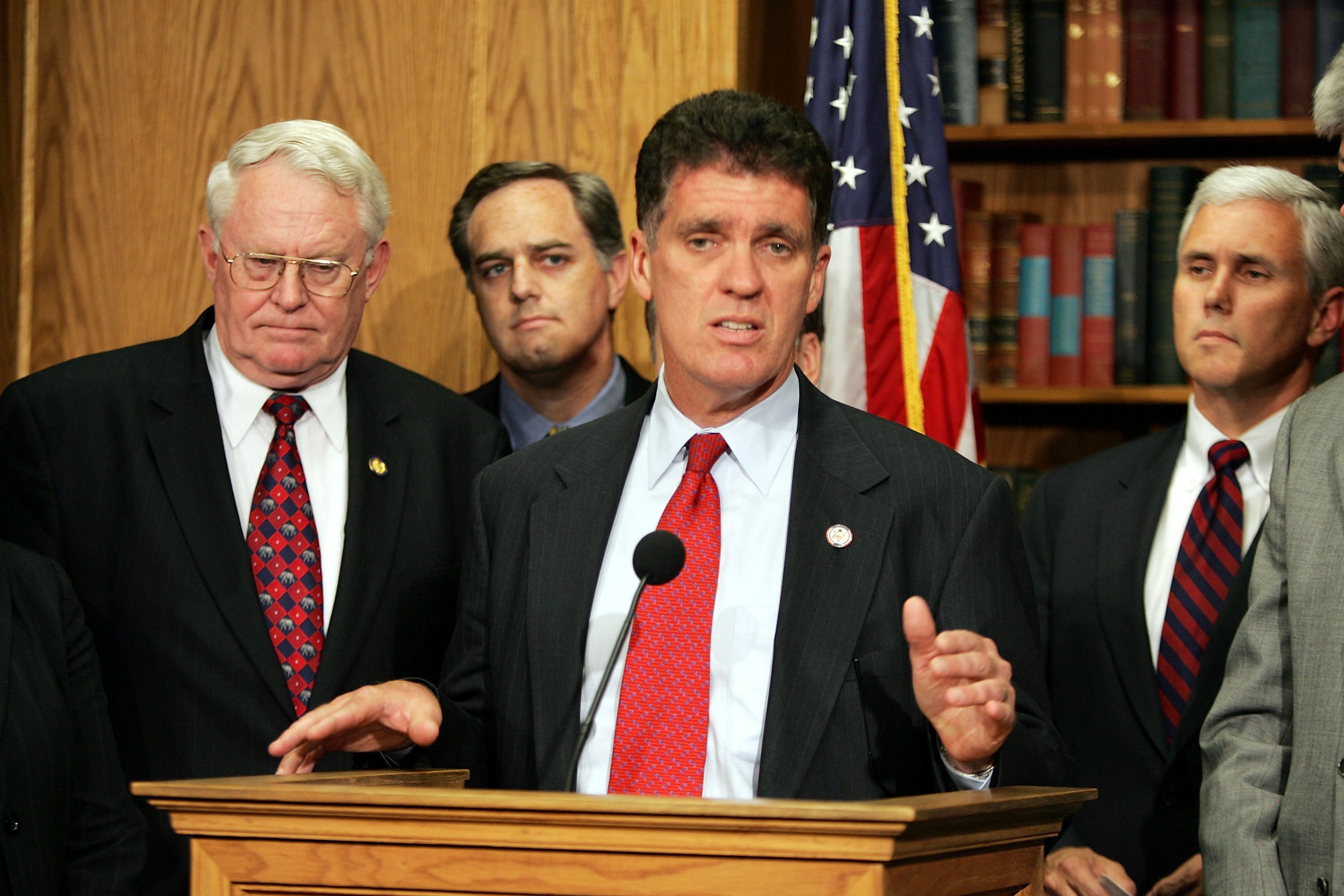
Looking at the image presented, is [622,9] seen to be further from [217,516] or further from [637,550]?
[637,550]

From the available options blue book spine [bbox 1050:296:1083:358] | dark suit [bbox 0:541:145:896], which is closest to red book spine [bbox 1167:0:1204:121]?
blue book spine [bbox 1050:296:1083:358]

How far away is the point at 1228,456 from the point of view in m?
2.72

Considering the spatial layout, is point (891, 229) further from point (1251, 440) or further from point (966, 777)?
point (966, 777)

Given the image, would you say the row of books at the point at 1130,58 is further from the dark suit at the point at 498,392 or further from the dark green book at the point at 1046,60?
the dark suit at the point at 498,392

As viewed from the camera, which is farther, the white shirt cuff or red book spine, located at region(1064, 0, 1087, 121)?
red book spine, located at region(1064, 0, 1087, 121)

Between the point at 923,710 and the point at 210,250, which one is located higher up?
the point at 210,250

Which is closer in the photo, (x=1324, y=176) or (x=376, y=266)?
(x=376, y=266)

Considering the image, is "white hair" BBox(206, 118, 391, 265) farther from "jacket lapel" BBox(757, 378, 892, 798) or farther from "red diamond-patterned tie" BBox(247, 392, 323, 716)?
"jacket lapel" BBox(757, 378, 892, 798)

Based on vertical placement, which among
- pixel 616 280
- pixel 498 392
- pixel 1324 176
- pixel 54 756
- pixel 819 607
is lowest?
pixel 54 756

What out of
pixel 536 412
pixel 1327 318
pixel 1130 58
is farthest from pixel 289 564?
pixel 1130 58

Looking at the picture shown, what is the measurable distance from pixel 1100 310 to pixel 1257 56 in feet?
2.44

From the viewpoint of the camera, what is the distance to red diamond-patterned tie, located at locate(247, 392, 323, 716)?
7.59ft

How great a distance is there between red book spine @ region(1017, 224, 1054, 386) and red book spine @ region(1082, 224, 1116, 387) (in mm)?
97

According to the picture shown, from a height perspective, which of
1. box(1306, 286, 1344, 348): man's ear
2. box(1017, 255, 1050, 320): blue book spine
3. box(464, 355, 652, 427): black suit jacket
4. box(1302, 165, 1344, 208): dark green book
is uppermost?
box(1302, 165, 1344, 208): dark green book
